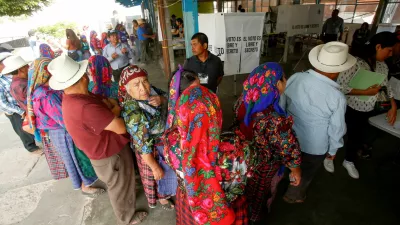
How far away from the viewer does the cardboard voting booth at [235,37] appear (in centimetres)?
408

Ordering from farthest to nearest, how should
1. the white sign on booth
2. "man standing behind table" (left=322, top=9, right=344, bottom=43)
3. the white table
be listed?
"man standing behind table" (left=322, top=9, right=344, bottom=43) → the white sign on booth → the white table

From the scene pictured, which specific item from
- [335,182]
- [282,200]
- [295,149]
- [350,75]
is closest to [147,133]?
[295,149]

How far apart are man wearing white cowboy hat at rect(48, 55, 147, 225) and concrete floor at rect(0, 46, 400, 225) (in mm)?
710

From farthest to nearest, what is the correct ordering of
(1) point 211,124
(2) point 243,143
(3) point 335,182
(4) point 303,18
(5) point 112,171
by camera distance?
(4) point 303,18 → (3) point 335,182 → (5) point 112,171 → (2) point 243,143 → (1) point 211,124

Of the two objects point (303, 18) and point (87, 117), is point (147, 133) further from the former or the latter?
point (303, 18)

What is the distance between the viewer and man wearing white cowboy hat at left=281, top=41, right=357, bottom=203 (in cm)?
175

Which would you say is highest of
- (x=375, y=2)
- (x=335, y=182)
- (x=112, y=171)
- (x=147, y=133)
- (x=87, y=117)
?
(x=375, y=2)

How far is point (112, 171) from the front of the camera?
189 centimetres

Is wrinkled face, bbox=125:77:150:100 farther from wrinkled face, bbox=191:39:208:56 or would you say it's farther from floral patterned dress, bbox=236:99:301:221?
wrinkled face, bbox=191:39:208:56

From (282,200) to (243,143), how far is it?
4.86 ft

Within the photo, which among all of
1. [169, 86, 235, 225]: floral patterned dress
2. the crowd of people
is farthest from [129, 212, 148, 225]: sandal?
[169, 86, 235, 225]: floral patterned dress

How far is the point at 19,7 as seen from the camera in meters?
16.4

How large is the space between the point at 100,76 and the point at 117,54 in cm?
182

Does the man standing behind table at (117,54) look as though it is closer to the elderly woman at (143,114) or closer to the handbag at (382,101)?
the elderly woman at (143,114)
